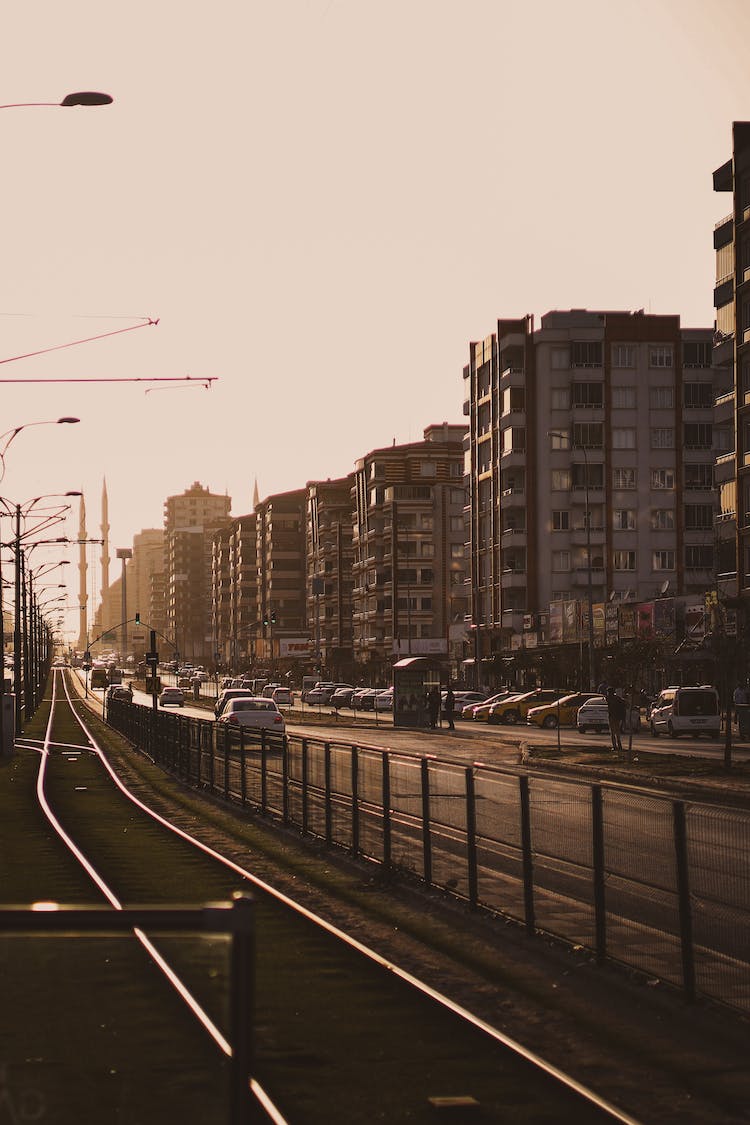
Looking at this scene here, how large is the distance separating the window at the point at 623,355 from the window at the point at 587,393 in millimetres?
1981

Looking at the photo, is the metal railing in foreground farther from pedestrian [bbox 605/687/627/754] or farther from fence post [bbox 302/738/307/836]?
pedestrian [bbox 605/687/627/754]

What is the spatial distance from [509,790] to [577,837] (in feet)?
4.78

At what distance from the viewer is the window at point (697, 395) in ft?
350

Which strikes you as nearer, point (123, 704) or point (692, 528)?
point (123, 704)

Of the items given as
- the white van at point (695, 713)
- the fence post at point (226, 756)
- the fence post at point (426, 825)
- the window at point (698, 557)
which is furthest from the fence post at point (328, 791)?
the window at point (698, 557)

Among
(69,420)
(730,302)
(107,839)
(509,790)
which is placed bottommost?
(107,839)

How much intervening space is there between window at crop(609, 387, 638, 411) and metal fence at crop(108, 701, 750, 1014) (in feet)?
285

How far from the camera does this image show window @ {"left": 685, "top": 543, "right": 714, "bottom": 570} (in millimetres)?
107062

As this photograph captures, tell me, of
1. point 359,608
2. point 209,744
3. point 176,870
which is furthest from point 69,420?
point 359,608

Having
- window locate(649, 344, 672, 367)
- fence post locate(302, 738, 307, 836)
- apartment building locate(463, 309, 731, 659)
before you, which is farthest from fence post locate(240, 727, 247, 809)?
window locate(649, 344, 672, 367)

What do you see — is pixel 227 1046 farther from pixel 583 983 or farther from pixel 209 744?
pixel 209 744

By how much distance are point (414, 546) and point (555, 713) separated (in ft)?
251

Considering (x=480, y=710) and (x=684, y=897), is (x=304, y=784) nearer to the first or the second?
(x=684, y=897)

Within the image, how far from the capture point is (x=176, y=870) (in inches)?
724
